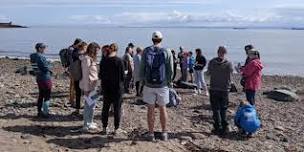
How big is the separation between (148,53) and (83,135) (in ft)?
6.63

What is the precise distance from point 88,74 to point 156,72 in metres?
1.64

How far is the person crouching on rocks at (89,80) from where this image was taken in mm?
11930

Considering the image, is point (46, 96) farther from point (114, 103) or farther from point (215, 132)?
point (215, 132)

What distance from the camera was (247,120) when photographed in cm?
1264

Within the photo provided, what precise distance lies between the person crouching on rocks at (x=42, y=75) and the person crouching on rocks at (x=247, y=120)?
160 inches

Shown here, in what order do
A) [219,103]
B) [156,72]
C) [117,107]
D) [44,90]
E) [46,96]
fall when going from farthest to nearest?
[46,96] → [44,90] → [219,103] → [117,107] → [156,72]

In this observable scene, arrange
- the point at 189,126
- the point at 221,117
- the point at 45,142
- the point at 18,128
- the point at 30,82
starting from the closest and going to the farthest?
the point at 45,142
the point at 18,128
the point at 221,117
the point at 189,126
the point at 30,82

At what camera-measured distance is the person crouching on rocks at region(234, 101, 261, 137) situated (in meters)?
12.7

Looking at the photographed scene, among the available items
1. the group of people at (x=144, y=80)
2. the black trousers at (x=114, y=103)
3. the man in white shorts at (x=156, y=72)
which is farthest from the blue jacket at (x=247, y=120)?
the black trousers at (x=114, y=103)

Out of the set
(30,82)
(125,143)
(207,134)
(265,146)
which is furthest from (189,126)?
(30,82)

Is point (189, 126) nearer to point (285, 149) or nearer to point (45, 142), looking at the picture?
point (285, 149)

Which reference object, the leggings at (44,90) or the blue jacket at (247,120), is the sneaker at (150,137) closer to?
the blue jacket at (247,120)

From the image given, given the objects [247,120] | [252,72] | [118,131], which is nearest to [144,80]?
[118,131]

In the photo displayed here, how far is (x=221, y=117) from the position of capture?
12711 millimetres
